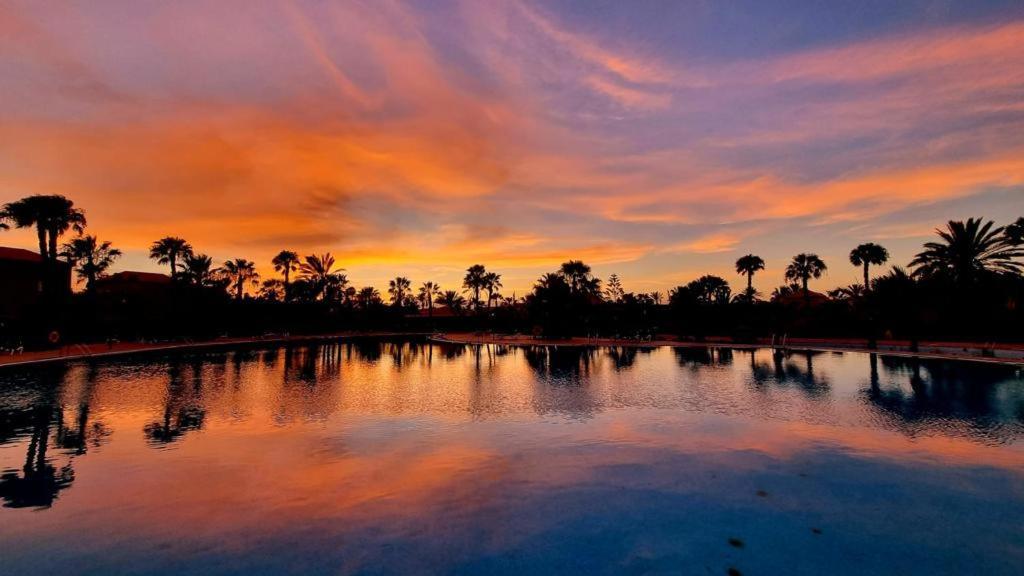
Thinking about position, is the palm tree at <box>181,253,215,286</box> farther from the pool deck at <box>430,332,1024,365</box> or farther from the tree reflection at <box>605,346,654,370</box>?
the tree reflection at <box>605,346,654,370</box>

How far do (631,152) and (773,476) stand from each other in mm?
27038

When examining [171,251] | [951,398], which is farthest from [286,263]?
[951,398]

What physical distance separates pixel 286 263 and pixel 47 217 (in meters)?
38.2

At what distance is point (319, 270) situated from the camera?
74.4 m

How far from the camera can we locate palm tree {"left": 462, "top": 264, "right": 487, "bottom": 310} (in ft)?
311

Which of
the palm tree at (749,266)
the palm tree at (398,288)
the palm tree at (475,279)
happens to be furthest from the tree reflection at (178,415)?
the palm tree at (398,288)

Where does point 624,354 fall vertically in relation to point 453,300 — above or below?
below

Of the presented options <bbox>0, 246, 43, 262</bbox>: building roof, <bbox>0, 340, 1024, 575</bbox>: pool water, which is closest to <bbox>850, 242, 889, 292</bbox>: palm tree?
<bbox>0, 340, 1024, 575</bbox>: pool water

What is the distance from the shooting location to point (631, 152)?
109ft

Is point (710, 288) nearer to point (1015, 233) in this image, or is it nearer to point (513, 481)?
point (1015, 233)

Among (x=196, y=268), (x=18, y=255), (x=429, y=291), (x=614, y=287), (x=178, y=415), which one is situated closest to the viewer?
(x=178, y=415)

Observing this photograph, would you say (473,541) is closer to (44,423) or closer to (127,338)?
(44,423)

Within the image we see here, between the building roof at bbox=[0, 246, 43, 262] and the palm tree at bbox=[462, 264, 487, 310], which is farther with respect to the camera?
the palm tree at bbox=[462, 264, 487, 310]

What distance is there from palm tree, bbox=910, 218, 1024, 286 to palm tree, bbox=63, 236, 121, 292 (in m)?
76.4
